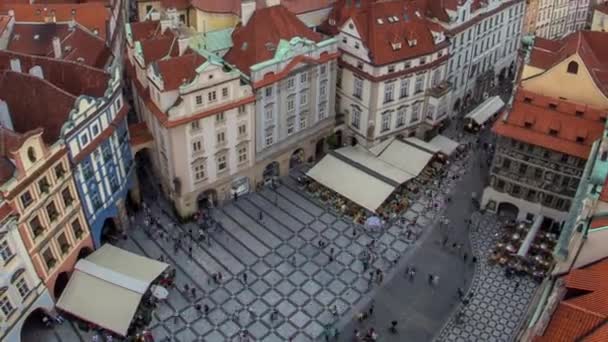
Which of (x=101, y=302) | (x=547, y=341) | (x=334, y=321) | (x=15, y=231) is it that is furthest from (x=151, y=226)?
(x=547, y=341)

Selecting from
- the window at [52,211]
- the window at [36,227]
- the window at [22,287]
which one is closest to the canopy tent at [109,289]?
the window at [22,287]

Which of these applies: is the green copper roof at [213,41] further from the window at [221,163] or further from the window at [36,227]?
the window at [36,227]

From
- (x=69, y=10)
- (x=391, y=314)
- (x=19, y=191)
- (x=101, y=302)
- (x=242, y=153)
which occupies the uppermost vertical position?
(x=69, y=10)

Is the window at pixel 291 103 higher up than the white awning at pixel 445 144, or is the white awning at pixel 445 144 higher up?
the window at pixel 291 103

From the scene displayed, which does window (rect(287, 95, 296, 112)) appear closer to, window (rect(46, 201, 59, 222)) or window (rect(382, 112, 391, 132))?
window (rect(382, 112, 391, 132))

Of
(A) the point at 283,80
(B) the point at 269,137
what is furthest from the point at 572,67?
(B) the point at 269,137

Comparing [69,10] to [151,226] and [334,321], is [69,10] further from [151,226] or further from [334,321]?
[334,321]

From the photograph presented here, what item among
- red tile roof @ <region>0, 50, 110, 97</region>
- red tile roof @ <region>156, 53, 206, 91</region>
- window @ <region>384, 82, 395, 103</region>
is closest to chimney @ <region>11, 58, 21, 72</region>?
red tile roof @ <region>0, 50, 110, 97</region>
